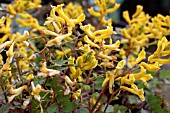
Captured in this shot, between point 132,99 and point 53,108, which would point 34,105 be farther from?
point 132,99

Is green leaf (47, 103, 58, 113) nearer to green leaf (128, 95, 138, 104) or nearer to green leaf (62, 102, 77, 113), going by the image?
green leaf (62, 102, 77, 113)

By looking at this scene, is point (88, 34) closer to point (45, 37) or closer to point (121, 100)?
point (45, 37)

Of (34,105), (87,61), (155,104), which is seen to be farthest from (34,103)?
(155,104)

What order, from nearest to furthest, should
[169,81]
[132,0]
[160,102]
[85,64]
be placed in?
[85,64]
[160,102]
[169,81]
[132,0]

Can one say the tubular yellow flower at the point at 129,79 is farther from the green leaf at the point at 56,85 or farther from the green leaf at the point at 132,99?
the green leaf at the point at 132,99

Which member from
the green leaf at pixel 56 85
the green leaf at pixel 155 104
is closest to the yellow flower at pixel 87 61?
the green leaf at pixel 56 85

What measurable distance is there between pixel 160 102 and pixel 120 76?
0.15m

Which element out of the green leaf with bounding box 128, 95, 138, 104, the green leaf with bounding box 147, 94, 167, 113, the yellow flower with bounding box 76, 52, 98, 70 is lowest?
the green leaf with bounding box 128, 95, 138, 104

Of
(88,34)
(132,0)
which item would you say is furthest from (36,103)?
(132,0)

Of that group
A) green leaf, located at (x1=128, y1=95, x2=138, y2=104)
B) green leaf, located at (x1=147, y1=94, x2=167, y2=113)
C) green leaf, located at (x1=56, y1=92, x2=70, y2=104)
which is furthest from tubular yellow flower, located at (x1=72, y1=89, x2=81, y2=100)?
green leaf, located at (x1=128, y1=95, x2=138, y2=104)

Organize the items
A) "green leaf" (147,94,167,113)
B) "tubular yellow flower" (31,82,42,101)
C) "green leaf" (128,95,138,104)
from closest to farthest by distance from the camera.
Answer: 1. "tubular yellow flower" (31,82,42,101)
2. "green leaf" (147,94,167,113)
3. "green leaf" (128,95,138,104)

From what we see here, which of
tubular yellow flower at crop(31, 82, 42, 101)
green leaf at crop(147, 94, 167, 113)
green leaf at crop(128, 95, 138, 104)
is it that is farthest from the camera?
green leaf at crop(128, 95, 138, 104)

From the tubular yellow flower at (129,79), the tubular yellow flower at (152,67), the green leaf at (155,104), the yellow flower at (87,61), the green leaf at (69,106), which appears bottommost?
the green leaf at (155,104)

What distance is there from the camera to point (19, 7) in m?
0.94
